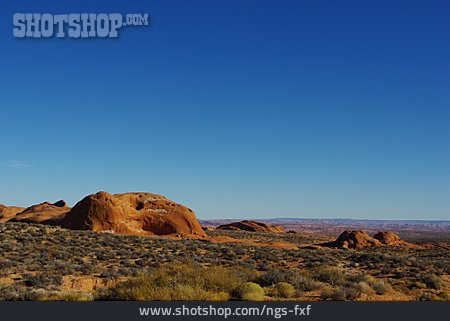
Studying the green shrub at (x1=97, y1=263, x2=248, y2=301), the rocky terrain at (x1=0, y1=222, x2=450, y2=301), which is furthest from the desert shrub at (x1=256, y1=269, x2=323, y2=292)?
the green shrub at (x1=97, y1=263, x2=248, y2=301)

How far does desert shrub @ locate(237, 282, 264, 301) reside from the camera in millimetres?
10830

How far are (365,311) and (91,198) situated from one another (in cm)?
3849

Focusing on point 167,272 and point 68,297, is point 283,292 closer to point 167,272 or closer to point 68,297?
point 167,272

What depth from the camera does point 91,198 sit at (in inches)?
1658

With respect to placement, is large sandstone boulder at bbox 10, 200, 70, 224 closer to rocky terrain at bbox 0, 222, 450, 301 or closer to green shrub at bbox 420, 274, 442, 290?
rocky terrain at bbox 0, 222, 450, 301

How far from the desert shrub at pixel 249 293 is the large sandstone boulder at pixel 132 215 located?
31.6 m

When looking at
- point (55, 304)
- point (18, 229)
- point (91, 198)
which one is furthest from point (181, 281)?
point (91, 198)

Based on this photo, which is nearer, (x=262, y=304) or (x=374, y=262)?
(x=262, y=304)

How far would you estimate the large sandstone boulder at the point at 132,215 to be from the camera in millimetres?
40594

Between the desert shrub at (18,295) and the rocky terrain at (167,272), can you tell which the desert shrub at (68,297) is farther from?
the desert shrub at (18,295)

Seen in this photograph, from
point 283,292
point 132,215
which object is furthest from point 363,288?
point 132,215

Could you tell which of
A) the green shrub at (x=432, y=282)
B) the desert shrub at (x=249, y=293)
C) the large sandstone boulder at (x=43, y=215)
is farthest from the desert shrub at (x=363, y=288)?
the large sandstone boulder at (x=43, y=215)

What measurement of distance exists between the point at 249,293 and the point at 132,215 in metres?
35.9

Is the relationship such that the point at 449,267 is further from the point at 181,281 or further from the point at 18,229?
the point at 18,229
